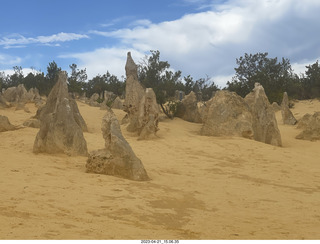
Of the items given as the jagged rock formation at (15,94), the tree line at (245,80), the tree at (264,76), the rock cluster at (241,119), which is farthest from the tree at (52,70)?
the rock cluster at (241,119)

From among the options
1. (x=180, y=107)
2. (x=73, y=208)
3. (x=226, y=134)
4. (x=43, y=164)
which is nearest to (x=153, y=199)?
(x=73, y=208)

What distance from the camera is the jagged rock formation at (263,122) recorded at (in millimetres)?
13625

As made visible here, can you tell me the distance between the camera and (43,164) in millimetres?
7391

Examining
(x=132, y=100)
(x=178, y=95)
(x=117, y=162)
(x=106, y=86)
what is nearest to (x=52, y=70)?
(x=106, y=86)

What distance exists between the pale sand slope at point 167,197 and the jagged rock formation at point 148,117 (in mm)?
1997

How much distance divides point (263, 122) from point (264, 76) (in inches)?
579

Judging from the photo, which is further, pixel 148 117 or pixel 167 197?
pixel 148 117

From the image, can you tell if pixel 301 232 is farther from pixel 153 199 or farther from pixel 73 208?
pixel 73 208

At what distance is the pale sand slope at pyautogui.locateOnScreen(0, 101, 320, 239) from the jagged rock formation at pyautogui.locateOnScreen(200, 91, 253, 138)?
2449 mm

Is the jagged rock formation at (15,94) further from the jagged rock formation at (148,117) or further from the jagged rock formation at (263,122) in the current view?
the jagged rock formation at (263,122)

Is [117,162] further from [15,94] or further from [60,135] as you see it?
[15,94]

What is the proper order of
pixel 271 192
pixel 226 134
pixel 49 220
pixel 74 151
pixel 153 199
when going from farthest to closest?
pixel 226 134 < pixel 74 151 < pixel 271 192 < pixel 153 199 < pixel 49 220

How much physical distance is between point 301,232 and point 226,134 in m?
9.71

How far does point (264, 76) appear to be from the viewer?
2764cm
